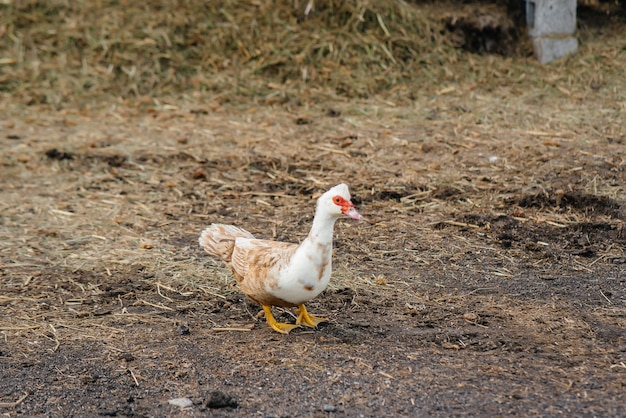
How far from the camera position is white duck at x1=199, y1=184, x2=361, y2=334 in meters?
4.42

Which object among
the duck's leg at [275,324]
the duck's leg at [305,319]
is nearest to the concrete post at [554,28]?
the duck's leg at [305,319]

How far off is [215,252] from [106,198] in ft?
7.53

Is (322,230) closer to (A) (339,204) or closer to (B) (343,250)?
(A) (339,204)

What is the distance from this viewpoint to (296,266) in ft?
14.6

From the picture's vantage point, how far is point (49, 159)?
7941 mm

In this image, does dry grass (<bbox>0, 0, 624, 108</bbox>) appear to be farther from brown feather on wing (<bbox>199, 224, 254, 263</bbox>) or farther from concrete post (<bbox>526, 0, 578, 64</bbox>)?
brown feather on wing (<bbox>199, 224, 254, 263</bbox>)

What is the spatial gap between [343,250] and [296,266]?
1544mm

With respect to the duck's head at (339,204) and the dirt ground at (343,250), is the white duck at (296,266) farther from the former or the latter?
the dirt ground at (343,250)

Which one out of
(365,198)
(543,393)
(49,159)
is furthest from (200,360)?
(49,159)

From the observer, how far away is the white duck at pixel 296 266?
442cm

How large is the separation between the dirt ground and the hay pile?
0.42 metres

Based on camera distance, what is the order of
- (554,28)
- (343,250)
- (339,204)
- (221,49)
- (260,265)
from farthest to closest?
(221,49) → (554,28) → (343,250) → (260,265) → (339,204)

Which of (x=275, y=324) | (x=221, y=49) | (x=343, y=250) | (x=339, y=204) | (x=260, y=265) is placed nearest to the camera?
(x=339, y=204)

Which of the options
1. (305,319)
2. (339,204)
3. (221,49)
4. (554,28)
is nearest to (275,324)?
(305,319)
